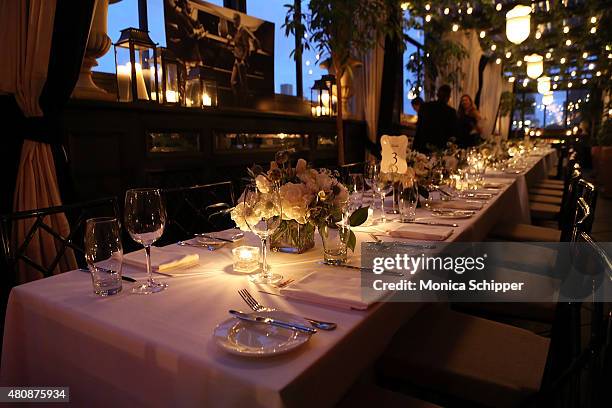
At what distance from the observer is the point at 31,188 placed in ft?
7.22

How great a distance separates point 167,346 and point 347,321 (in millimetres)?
356

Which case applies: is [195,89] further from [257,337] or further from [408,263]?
[257,337]

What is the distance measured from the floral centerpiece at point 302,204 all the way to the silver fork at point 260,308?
0.23m

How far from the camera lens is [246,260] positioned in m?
1.25

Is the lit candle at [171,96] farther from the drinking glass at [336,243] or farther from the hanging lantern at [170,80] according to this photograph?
the drinking glass at [336,243]

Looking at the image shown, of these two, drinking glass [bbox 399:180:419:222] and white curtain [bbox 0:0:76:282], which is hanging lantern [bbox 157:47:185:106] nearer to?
white curtain [bbox 0:0:76:282]

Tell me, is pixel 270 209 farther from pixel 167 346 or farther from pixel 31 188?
pixel 31 188

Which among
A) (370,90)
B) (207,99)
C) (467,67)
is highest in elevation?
(467,67)

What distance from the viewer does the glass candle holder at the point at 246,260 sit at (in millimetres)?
1230

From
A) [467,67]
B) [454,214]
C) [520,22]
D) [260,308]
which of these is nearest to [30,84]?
[260,308]

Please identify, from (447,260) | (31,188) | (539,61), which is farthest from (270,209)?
(539,61)

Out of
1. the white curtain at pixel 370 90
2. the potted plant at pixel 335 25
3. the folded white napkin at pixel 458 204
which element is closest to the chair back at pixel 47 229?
the folded white napkin at pixel 458 204

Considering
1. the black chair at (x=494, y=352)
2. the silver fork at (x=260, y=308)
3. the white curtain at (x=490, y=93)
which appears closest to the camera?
the silver fork at (x=260, y=308)

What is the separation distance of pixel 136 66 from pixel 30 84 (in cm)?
90
